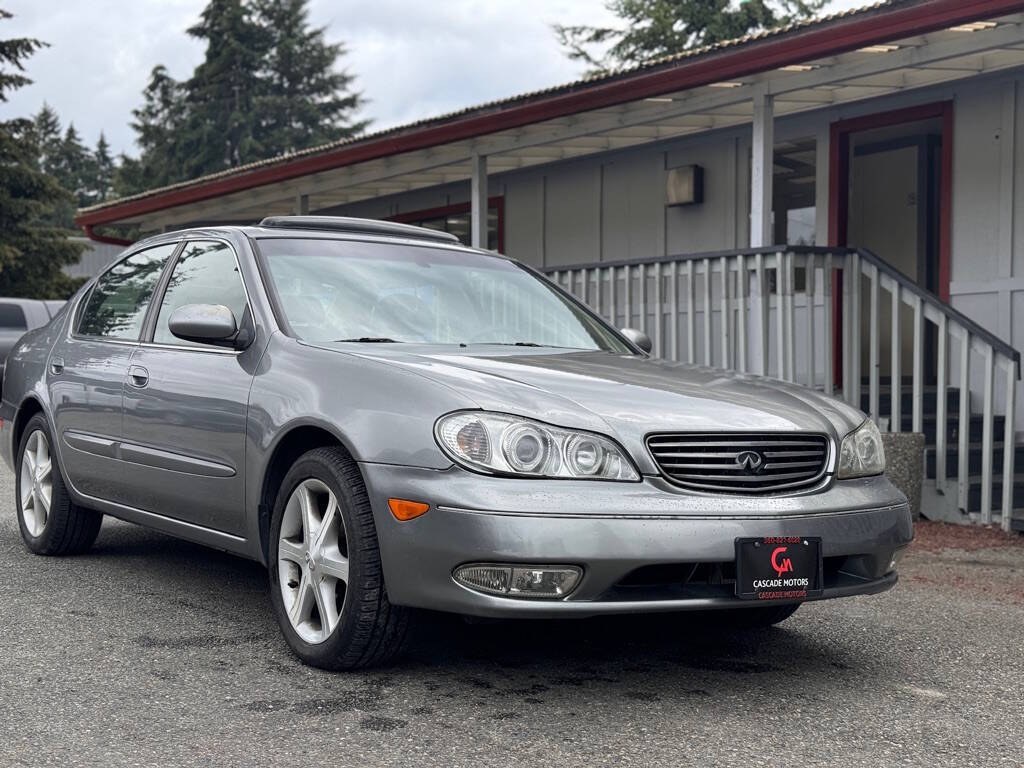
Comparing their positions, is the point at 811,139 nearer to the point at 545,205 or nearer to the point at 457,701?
the point at 545,205

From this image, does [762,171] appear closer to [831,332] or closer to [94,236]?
[831,332]

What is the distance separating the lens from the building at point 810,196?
7.99 meters

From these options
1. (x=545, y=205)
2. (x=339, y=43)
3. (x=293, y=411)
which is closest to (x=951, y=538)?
(x=293, y=411)

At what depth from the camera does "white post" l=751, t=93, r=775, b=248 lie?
356 inches

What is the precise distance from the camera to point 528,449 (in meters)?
3.71

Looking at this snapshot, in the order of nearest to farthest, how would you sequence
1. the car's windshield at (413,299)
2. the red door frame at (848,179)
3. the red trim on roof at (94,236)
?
the car's windshield at (413,299) < the red door frame at (848,179) < the red trim on roof at (94,236)

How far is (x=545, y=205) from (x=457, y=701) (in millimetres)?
10484

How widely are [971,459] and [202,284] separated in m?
5.49

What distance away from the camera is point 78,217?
703 inches

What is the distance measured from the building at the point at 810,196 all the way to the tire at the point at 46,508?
4.40 meters

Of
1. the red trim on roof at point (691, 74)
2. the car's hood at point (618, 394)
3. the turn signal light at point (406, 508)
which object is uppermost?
the red trim on roof at point (691, 74)

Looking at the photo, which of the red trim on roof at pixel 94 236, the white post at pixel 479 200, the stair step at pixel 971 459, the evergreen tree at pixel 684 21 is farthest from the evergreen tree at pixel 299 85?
the stair step at pixel 971 459

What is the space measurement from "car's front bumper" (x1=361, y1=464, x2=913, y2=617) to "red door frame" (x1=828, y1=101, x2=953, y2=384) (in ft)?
20.8

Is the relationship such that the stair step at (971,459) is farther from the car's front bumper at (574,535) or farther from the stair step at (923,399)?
the car's front bumper at (574,535)
